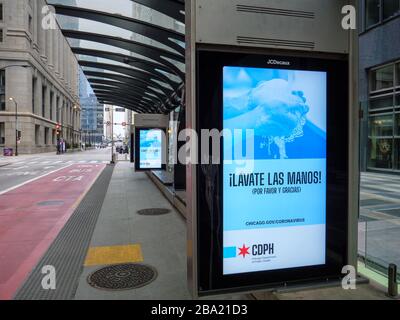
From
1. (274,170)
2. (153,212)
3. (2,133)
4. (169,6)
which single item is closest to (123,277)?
(274,170)

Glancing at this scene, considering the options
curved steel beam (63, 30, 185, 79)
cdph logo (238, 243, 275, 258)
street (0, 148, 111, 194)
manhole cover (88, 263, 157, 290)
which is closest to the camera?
cdph logo (238, 243, 275, 258)

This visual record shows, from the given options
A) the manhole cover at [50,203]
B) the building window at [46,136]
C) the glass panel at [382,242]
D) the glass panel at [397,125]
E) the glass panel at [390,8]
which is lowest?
the manhole cover at [50,203]

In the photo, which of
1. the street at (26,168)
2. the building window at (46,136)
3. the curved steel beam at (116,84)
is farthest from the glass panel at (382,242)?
the building window at (46,136)

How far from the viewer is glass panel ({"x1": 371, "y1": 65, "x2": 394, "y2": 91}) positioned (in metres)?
18.8

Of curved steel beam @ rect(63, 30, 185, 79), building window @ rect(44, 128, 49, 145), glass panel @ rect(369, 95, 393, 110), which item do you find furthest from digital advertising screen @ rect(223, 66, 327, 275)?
building window @ rect(44, 128, 49, 145)

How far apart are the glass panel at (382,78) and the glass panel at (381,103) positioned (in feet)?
1.88

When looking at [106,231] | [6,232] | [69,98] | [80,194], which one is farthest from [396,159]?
[69,98]

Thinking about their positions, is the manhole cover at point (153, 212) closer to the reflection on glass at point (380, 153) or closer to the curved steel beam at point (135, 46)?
the curved steel beam at point (135, 46)

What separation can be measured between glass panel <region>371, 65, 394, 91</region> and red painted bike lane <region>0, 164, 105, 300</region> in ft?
49.0

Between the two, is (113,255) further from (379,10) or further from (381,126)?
(379,10)

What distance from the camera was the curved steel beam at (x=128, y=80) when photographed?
14.5 metres

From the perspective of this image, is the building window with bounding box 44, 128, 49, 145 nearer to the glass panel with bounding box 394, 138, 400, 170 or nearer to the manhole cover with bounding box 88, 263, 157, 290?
the glass panel with bounding box 394, 138, 400, 170
